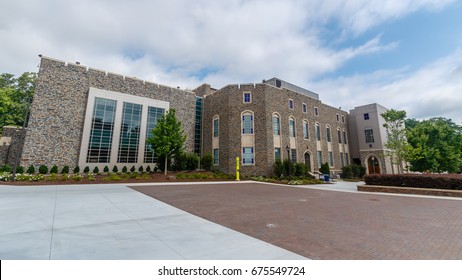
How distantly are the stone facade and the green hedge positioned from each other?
1077 centimetres

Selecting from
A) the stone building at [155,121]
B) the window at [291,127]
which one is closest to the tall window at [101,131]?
the stone building at [155,121]

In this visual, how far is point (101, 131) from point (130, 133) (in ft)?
9.50

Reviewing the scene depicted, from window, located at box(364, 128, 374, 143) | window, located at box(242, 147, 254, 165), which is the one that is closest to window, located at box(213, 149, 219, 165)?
window, located at box(242, 147, 254, 165)

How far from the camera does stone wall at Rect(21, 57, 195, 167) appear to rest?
1819cm

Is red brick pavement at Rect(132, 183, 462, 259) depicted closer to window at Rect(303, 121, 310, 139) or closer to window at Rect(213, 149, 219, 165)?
window at Rect(213, 149, 219, 165)

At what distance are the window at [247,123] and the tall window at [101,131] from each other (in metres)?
15.3

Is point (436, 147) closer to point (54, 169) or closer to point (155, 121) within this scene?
point (155, 121)

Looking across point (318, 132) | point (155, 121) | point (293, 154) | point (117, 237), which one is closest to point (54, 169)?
point (155, 121)

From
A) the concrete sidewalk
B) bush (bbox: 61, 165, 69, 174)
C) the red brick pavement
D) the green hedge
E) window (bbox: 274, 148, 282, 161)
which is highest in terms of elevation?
window (bbox: 274, 148, 282, 161)

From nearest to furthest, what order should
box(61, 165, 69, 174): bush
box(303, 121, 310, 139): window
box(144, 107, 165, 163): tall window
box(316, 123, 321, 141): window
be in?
box(61, 165, 69, 174): bush, box(144, 107, 165, 163): tall window, box(303, 121, 310, 139): window, box(316, 123, 321, 141): window

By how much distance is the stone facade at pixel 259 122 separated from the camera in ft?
76.8

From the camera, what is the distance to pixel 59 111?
19.4 meters

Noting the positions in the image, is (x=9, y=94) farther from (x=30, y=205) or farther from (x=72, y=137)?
(x=30, y=205)

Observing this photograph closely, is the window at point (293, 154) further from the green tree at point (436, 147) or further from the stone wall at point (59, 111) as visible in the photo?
the stone wall at point (59, 111)
